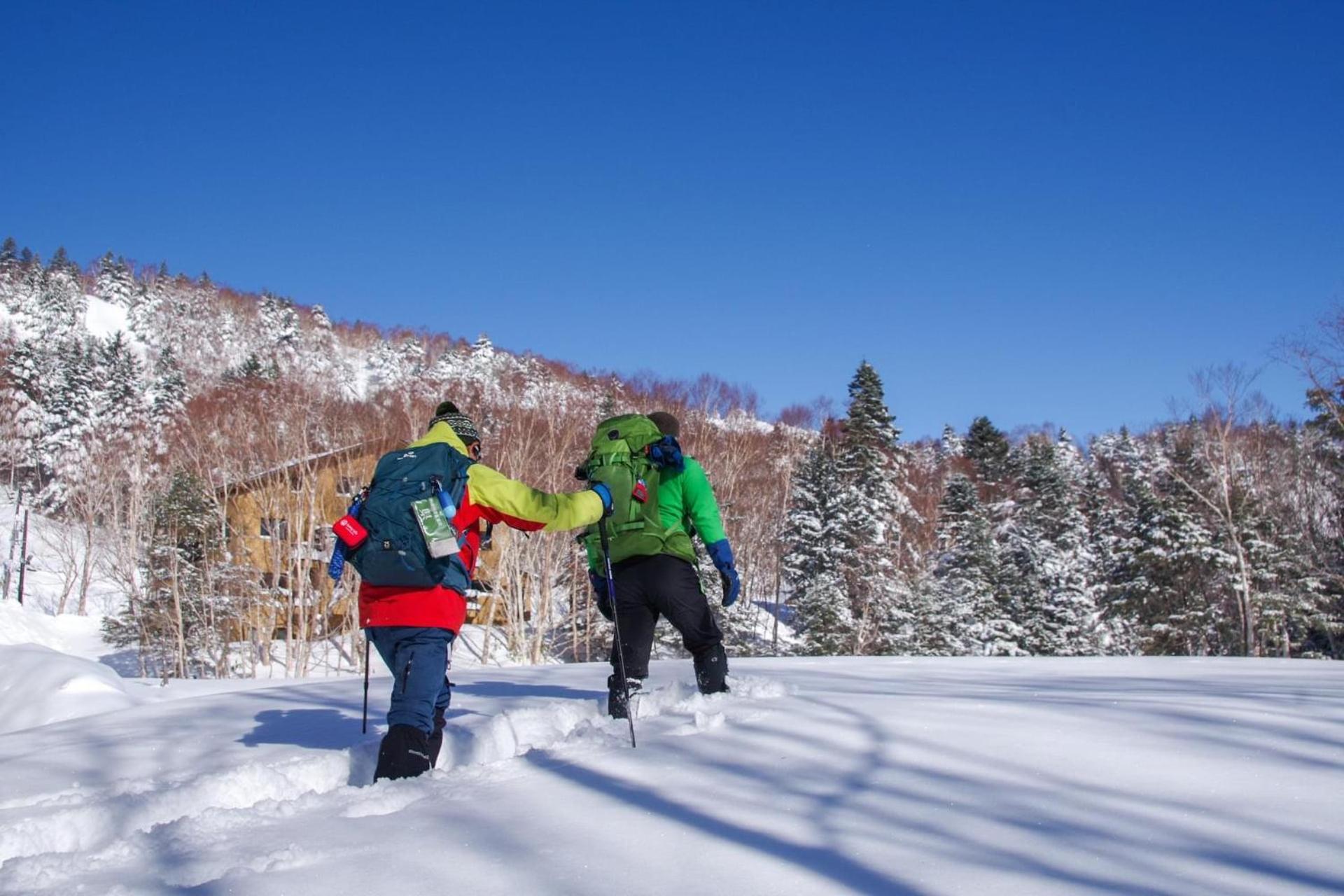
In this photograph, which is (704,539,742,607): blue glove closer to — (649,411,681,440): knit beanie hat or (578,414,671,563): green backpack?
(578,414,671,563): green backpack

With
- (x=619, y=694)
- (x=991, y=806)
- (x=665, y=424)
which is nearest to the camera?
(x=991, y=806)

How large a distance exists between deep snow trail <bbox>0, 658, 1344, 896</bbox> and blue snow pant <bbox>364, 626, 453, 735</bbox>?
0.37 metres

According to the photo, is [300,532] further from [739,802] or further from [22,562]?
[739,802]

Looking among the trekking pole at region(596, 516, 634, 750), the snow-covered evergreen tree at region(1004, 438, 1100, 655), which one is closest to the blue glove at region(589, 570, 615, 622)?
the trekking pole at region(596, 516, 634, 750)

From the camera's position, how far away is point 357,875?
215cm

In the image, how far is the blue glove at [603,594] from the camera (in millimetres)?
4574

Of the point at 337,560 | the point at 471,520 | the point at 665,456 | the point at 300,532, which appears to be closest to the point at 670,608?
the point at 665,456

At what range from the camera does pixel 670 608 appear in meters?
4.61

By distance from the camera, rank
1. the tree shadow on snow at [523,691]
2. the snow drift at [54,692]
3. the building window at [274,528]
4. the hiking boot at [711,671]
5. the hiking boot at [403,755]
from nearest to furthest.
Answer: the hiking boot at [403,755], the hiking boot at [711,671], the tree shadow on snow at [523,691], the snow drift at [54,692], the building window at [274,528]

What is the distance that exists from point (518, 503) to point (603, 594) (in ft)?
3.69

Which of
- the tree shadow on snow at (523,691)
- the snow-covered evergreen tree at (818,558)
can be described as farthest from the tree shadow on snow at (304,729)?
the snow-covered evergreen tree at (818,558)

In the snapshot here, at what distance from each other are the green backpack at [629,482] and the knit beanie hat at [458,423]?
0.75 meters

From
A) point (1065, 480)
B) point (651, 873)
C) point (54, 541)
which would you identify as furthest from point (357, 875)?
point (54, 541)

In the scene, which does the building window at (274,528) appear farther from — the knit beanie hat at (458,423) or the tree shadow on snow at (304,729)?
the knit beanie hat at (458,423)
